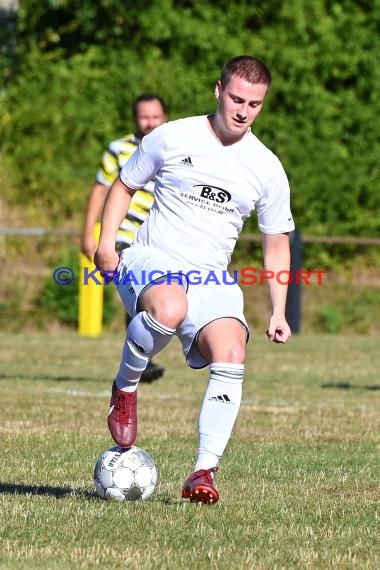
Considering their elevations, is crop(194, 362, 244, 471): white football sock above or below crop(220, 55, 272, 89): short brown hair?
below

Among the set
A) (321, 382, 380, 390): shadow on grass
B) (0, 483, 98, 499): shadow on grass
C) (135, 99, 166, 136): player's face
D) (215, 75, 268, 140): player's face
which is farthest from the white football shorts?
(321, 382, 380, 390): shadow on grass

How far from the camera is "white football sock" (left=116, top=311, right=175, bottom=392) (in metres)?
5.16

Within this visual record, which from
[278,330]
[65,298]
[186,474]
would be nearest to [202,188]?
[278,330]

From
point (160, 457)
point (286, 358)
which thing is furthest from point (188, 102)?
point (160, 457)

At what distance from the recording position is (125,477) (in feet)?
17.1

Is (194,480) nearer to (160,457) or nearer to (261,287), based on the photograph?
(160,457)

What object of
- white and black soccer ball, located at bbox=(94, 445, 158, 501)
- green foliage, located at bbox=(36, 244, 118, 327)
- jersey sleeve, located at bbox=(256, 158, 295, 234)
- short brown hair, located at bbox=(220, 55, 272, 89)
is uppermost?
green foliage, located at bbox=(36, 244, 118, 327)

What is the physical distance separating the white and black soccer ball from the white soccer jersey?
0.84 meters

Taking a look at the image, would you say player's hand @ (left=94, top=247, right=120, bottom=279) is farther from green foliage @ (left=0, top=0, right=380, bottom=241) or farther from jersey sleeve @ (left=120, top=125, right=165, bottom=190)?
green foliage @ (left=0, top=0, right=380, bottom=241)

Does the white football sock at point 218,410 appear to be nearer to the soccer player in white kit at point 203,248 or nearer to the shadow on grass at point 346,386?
the soccer player in white kit at point 203,248

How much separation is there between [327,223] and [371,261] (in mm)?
940

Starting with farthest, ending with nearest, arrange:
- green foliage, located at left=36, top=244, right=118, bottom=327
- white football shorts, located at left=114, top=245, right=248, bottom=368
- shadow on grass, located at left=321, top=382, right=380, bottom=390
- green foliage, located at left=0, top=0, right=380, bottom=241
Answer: green foliage, located at left=0, top=0, right=380, bottom=241 → green foliage, located at left=36, top=244, right=118, bottom=327 → shadow on grass, located at left=321, top=382, right=380, bottom=390 → white football shorts, located at left=114, top=245, right=248, bottom=368

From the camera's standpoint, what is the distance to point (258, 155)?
546 cm

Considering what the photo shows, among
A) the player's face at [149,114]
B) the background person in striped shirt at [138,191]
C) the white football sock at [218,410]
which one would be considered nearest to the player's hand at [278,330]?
the white football sock at [218,410]
